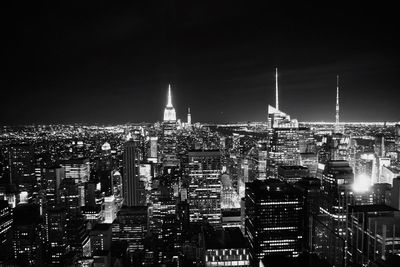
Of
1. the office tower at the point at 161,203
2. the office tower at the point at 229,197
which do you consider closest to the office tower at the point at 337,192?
the office tower at the point at 229,197

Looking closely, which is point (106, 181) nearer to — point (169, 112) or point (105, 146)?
point (105, 146)

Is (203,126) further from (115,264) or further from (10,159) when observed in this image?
(115,264)

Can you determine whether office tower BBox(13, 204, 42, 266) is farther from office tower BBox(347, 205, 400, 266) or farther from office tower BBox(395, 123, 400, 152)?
office tower BBox(395, 123, 400, 152)

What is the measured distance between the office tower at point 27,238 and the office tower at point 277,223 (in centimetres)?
711

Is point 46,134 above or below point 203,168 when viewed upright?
above

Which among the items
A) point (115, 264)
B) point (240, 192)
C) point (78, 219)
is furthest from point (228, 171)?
point (115, 264)

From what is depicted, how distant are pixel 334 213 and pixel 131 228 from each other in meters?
8.00

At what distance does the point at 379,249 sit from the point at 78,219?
11585 mm

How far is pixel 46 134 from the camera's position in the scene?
1814 centimetres

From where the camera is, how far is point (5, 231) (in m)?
12.6

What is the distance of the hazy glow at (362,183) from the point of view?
50.8 feet

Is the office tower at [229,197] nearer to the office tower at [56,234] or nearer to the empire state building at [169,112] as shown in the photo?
the empire state building at [169,112]

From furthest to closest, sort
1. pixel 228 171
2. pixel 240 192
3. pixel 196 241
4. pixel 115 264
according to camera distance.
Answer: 1. pixel 228 171
2. pixel 240 192
3. pixel 196 241
4. pixel 115 264

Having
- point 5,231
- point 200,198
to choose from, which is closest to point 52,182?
point 5,231
